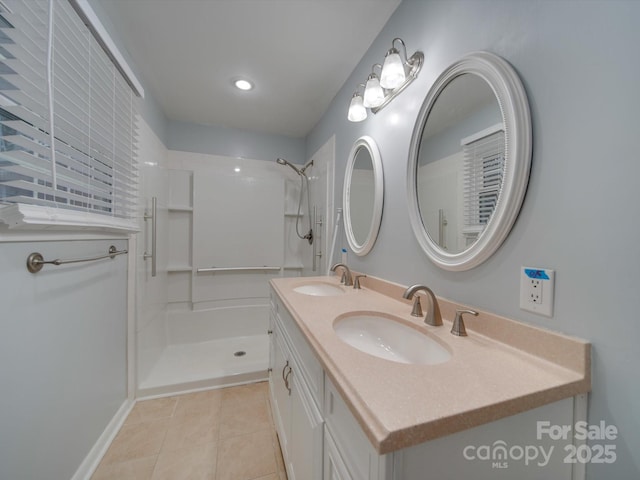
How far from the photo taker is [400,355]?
35.1 inches

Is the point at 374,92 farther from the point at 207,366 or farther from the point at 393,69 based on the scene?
the point at 207,366

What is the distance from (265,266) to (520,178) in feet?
8.18

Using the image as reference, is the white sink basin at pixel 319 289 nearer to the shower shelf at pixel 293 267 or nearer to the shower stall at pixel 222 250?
the shower stall at pixel 222 250

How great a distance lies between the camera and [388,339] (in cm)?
95

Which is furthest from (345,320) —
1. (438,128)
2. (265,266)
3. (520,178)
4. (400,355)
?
(265,266)

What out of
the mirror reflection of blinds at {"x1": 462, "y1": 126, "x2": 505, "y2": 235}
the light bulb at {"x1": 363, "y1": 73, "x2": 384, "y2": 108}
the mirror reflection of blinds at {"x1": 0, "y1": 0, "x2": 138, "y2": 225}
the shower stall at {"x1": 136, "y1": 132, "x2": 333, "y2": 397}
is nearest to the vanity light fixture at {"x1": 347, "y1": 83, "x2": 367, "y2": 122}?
the light bulb at {"x1": 363, "y1": 73, "x2": 384, "y2": 108}

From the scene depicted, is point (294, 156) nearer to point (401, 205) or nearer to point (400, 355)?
point (401, 205)

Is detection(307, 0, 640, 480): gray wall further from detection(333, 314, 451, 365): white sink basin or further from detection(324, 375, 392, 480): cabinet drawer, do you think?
detection(324, 375, 392, 480): cabinet drawer

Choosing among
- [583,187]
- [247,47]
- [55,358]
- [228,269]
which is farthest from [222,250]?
[583,187]

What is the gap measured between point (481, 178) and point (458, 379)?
2.11 feet

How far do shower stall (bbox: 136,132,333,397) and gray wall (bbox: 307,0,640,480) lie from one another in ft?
4.84

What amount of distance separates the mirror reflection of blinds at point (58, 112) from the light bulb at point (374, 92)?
129cm

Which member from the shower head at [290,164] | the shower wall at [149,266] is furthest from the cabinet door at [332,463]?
the shower head at [290,164]

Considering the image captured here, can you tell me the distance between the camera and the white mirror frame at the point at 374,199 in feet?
4.45
